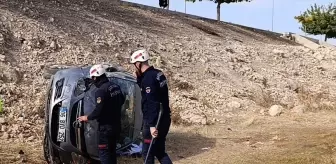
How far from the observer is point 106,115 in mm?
7023

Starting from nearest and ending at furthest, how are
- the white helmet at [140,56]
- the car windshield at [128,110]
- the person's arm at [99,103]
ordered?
the person's arm at [99,103], the white helmet at [140,56], the car windshield at [128,110]

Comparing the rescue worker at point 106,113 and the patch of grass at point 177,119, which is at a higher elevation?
the rescue worker at point 106,113

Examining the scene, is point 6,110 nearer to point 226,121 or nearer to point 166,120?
point 166,120

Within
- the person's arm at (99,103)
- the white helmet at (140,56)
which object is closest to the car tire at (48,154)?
the person's arm at (99,103)

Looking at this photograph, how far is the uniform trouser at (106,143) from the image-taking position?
23.1 ft

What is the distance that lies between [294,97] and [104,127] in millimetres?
12803

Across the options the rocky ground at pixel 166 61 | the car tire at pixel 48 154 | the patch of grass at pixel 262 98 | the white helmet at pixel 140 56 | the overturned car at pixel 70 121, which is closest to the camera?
the white helmet at pixel 140 56

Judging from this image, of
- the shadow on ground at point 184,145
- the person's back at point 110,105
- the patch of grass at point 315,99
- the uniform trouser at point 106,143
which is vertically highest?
the person's back at point 110,105

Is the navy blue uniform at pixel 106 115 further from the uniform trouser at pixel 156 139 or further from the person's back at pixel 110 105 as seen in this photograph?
the uniform trouser at pixel 156 139

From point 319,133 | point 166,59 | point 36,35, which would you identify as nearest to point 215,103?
point 166,59

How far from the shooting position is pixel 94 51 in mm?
15641

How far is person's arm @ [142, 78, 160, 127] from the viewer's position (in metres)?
7.02

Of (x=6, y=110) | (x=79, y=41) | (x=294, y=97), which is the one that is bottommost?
(x=294, y=97)

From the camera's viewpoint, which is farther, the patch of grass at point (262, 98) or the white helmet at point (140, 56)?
the patch of grass at point (262, 98)
